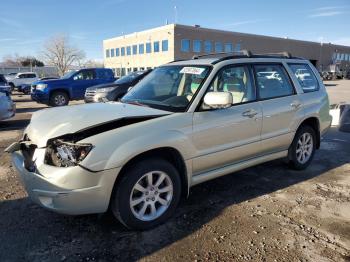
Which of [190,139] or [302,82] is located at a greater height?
[302,82]

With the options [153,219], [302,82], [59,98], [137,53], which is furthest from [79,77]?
[137,53]

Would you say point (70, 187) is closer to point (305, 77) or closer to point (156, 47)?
point (305, 77)

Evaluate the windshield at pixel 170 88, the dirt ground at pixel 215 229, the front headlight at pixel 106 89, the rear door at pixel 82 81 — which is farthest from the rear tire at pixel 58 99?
the windshield at pixel 170 88

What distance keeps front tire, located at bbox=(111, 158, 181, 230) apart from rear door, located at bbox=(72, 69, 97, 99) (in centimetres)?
1237

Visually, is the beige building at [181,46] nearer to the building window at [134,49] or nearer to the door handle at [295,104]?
the building window at [134,49]

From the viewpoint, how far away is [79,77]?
603 inches

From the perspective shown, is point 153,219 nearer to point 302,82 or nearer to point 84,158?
point 84,158

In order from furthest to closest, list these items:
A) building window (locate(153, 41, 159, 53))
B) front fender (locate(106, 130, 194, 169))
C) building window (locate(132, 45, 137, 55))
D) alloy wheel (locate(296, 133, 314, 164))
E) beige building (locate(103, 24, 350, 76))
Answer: building window (locate(132, 45, 137, 55))
building window (locate(153, 41, 159, 53))
beige building (locate(103, 24, 350, 76))
alloy wheel (locate(296, 133, 314, 164))
front fender (locate(106, 130, 194, 169))

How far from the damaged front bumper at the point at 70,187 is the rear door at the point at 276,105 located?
92.7 inches

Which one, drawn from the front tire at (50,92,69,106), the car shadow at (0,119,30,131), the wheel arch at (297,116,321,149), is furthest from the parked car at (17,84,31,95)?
the wheel arch at (297,116,321,149)

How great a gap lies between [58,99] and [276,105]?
1191 centimetres

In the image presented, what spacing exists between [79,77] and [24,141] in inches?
479

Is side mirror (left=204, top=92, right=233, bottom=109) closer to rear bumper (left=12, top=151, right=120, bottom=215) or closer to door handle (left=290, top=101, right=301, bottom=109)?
rear bumper (left=12, top=151, right=120, bottom=215)

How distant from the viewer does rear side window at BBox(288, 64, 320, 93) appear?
5.28m
